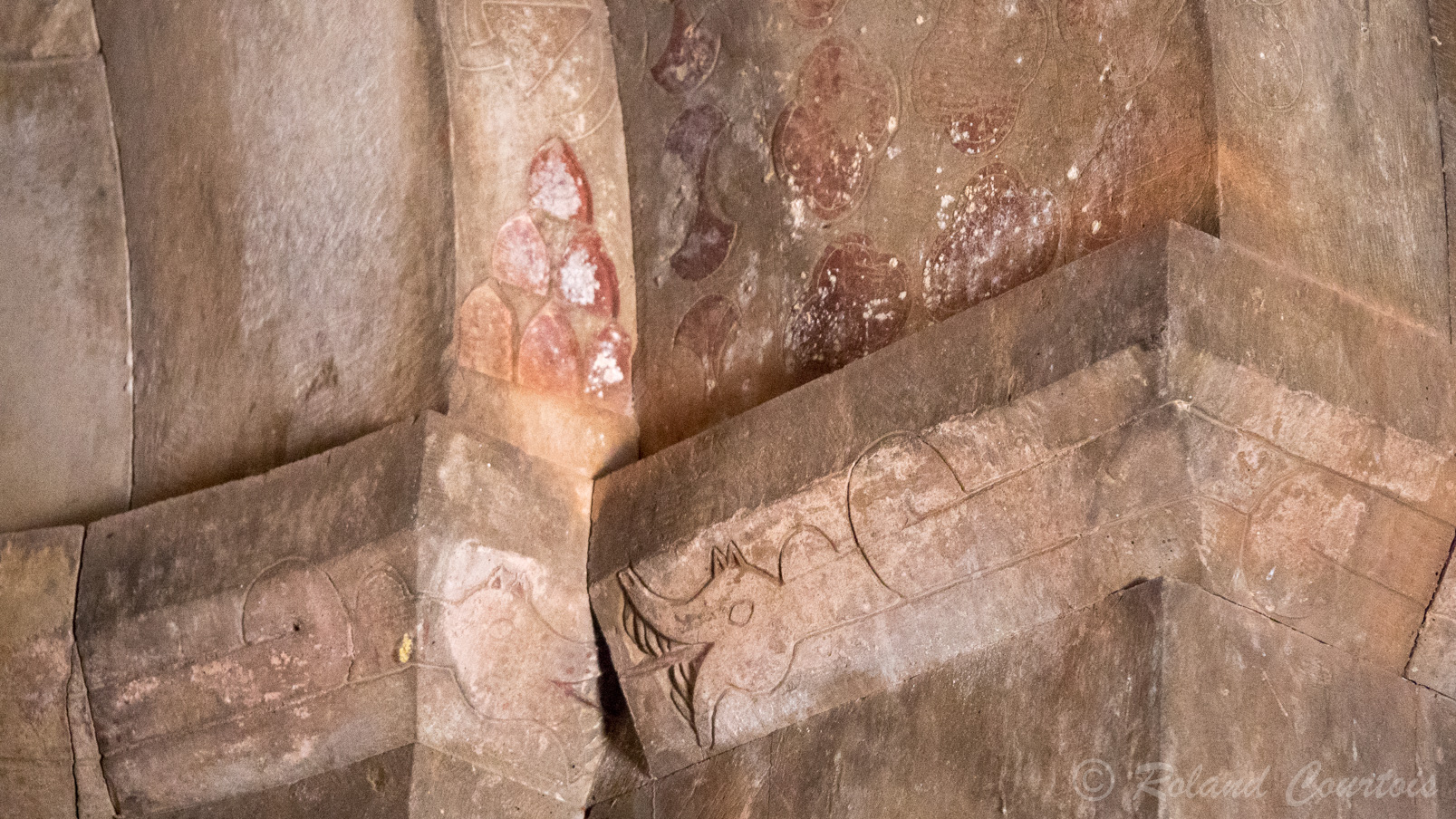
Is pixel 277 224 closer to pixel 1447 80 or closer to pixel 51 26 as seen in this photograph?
pixel 51 26

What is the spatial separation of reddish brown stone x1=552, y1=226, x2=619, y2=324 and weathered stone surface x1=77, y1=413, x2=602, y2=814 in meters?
0.36

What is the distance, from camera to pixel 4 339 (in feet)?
10.8

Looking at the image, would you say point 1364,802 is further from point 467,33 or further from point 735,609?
point 467,33

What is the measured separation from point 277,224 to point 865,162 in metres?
1.15

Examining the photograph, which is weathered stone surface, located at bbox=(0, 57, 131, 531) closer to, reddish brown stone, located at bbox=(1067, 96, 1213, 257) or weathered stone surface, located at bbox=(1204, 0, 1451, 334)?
reddish brown stone, located at bbox=(1067, 96, 1213, 257)

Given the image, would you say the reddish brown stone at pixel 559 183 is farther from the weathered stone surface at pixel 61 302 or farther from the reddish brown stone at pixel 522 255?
the weathered stone surface at pixel 61 302

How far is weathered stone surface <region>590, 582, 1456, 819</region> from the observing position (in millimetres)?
2057

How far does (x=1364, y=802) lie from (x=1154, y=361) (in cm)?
68

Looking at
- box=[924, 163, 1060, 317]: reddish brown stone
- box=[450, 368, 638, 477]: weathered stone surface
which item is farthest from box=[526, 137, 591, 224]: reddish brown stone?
box=[924, 163, 1060, 317]: reddish brown stone

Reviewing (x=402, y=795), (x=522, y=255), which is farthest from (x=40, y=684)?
(x=522, y=255)

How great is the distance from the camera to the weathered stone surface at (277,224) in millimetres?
2822

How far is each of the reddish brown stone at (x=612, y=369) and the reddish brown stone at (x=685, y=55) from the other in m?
0.47

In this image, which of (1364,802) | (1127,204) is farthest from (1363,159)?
(1364,802)

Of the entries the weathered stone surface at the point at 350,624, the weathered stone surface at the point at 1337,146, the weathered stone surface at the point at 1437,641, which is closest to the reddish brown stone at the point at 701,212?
the weathered stone surface at the point at 350,624
